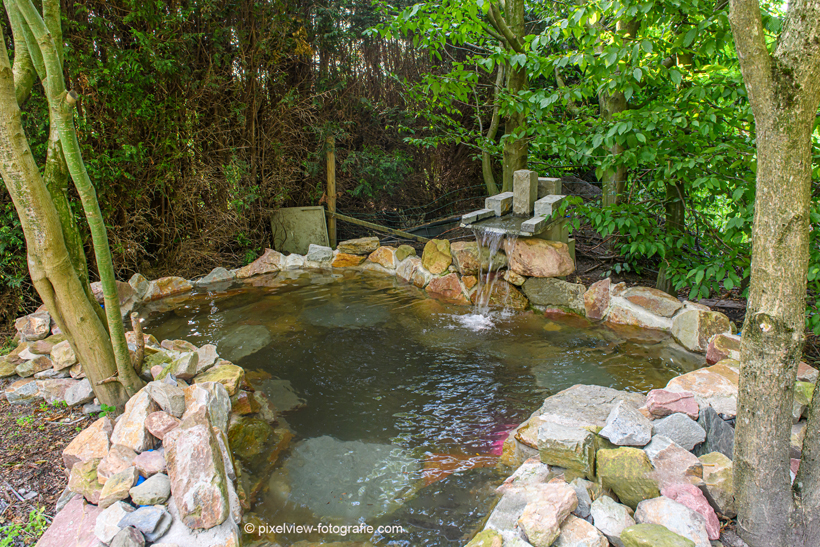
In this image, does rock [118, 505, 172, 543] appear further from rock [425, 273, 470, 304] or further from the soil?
rock [425, 273, 470, 304]

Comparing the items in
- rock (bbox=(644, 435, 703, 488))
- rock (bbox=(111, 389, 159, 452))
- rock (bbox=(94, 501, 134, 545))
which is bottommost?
rock (bbox=(644, 435, 703, 488))

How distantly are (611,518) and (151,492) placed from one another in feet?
6.16

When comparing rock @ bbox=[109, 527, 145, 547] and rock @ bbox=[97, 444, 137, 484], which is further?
rock @ bbox=[97, 444, 137, 484]

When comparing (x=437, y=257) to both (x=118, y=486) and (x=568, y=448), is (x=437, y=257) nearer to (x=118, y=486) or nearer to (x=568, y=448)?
(x=568, y=448)

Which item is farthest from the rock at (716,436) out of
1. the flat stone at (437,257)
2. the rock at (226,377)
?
the flat stone at (437,257)

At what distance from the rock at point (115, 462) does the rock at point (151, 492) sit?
138 millimetres

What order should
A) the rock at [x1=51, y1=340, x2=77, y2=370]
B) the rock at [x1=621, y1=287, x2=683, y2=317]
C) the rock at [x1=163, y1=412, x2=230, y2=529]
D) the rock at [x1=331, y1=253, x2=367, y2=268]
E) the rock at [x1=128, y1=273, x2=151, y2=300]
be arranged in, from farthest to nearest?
the rock at [x1=331, y1=253, x2=367, y2=268], the rock at [x1=128, y1=273, x2=151, y2=300], the rock at [x1=621, y1=287, x2=683, y2=317], the rock at [x1=51, y1=340, x2=77, y2=370], the rock at [x1=163, y1=412, x2=230, y2=529]

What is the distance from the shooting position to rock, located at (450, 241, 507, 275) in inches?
191

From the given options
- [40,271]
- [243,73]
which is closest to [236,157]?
[243,73]

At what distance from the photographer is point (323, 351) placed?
386 cm

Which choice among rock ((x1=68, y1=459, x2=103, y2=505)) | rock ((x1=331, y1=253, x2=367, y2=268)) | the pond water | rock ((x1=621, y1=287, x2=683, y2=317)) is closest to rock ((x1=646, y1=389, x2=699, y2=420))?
the pond water

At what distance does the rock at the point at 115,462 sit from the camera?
2.18m

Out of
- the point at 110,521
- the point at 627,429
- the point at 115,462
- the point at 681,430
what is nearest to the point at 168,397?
the point at 115,462

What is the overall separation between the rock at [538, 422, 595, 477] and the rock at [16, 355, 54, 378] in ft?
9.85
